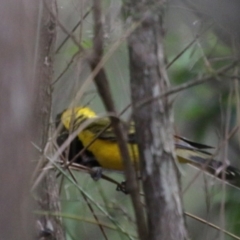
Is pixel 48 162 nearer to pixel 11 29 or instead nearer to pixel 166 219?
pixel 166 219

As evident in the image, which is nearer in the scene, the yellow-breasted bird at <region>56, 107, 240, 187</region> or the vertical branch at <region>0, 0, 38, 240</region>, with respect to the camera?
the vertical branch at <region>0, 0, 38, 240</region>

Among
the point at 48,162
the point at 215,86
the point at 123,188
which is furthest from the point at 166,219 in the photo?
the point at 215,86

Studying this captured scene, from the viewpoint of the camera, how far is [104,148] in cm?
253

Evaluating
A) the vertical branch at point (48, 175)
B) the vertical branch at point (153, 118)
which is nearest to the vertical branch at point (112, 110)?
the vertical branch at point (153, 118)

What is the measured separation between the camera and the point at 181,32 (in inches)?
91.4

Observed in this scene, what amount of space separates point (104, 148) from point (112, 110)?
127 centimetres

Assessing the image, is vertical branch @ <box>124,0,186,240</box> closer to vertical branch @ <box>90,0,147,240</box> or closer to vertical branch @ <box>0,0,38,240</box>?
vertical branch @ <box>90,0,147,240</box>

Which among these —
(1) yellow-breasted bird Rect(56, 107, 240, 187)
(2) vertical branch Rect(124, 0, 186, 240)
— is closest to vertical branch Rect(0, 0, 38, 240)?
(2) vertical branch Rect(124, 0, 186, 240)

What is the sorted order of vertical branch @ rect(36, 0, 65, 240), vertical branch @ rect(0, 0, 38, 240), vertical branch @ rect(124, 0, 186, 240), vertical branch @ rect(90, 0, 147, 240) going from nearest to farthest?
vertical branch @ rect(0, 0, 38, 240), vertical branch @ rect(90, 0, 147, 240), vertical branch @ rect(124, 0, 186, 240), vertical branch @ rect(36, 0, 65, 240)

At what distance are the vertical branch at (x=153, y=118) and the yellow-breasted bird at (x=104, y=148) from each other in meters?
0.17

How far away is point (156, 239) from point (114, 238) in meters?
1.15

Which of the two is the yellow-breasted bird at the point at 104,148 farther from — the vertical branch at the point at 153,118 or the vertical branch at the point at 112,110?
the vertical branch at the point at 112,110

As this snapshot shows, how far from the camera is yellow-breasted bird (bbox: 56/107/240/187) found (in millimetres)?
1941

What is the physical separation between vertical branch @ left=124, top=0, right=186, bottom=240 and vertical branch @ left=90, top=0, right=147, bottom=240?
0.41 ft
